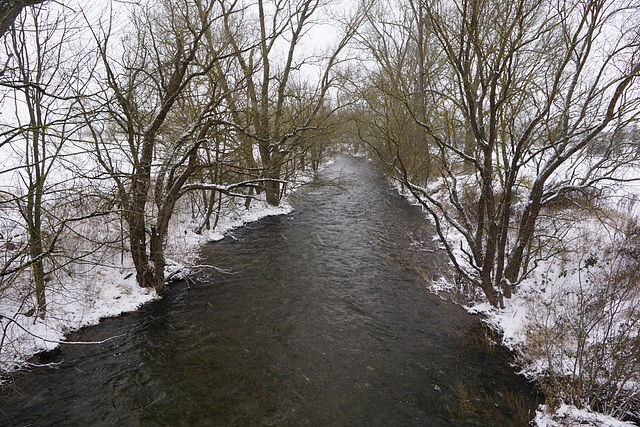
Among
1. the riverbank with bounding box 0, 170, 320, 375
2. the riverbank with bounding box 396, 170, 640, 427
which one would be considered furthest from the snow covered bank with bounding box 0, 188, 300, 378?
the riverbank with bounding box 396, 170, 640, 427

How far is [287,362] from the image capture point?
18.7 ft

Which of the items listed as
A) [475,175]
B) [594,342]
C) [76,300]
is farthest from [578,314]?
[76,300]

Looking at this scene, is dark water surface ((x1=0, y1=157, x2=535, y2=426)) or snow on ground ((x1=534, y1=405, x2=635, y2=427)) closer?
snow on ground ((x1=534, y1=405, x2=635, y2=427))

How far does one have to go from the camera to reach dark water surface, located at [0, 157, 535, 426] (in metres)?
4.68

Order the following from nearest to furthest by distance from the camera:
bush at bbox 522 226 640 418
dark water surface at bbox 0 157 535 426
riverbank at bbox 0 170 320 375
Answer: bush at bbox 522 226 640 418
dark water surface at bbox 0 157 535 426
riverbank at bbox 0 170 320 375

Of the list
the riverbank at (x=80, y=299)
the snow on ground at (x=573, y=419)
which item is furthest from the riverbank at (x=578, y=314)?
the riverbank at (x=80, y=299)

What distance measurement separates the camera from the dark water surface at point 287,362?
4.68 meters

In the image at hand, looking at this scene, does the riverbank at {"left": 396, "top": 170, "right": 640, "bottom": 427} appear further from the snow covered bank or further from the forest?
the snow covered bank

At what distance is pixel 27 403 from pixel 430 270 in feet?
28.9

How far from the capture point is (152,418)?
4570mm

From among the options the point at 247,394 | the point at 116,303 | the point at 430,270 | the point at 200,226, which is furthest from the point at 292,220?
A: the point at 247,394

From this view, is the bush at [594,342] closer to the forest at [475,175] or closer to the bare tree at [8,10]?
the forest at [475,175]

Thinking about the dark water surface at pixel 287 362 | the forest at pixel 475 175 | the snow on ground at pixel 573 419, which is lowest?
the snow on ground at pixel 573 419

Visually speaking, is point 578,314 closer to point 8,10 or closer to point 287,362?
point 287,362
